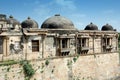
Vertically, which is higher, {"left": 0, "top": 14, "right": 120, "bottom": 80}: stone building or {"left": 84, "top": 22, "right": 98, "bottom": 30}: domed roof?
{"left": 84, "top": 22, "right": 98, "bottom": 30}: domed roof

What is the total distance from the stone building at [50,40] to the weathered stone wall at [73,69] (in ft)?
1.99

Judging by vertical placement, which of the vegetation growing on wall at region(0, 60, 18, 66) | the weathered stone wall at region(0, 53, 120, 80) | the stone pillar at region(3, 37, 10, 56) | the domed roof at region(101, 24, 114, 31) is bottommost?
the weathered stone wall at region(0, 53, 120, 80)

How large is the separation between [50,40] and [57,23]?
2125 millimetres

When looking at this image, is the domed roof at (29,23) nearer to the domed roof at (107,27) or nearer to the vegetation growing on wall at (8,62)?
the vegetation growing on wall at (8,62)

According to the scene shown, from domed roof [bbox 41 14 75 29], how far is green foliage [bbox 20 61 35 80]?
462cm

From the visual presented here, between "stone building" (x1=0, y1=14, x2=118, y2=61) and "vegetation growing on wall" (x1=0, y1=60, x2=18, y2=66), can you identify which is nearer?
"vegetation growing on wall" (x1=0, y1=60, x2=18, y2=66)

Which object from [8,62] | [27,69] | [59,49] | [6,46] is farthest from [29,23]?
[8,62]

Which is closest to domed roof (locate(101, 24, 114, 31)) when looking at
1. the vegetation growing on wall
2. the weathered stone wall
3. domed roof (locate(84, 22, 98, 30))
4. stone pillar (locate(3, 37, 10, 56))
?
domed roof (locate(84, 22, 98, 30))

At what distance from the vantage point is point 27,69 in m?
14.1

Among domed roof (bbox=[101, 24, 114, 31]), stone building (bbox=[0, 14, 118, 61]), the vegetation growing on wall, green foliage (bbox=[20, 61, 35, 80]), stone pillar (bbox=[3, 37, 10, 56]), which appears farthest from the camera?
domed roof (bbox=[101, 24, 114, 31])

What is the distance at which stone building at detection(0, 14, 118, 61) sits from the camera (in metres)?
13.9

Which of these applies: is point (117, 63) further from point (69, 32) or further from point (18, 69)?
point (18, 69)

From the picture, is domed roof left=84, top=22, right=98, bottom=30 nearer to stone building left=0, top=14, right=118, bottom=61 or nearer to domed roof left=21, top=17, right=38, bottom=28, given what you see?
stone building left=0, top=14, right=118, bottom=61

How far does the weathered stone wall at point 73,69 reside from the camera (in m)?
13.7
